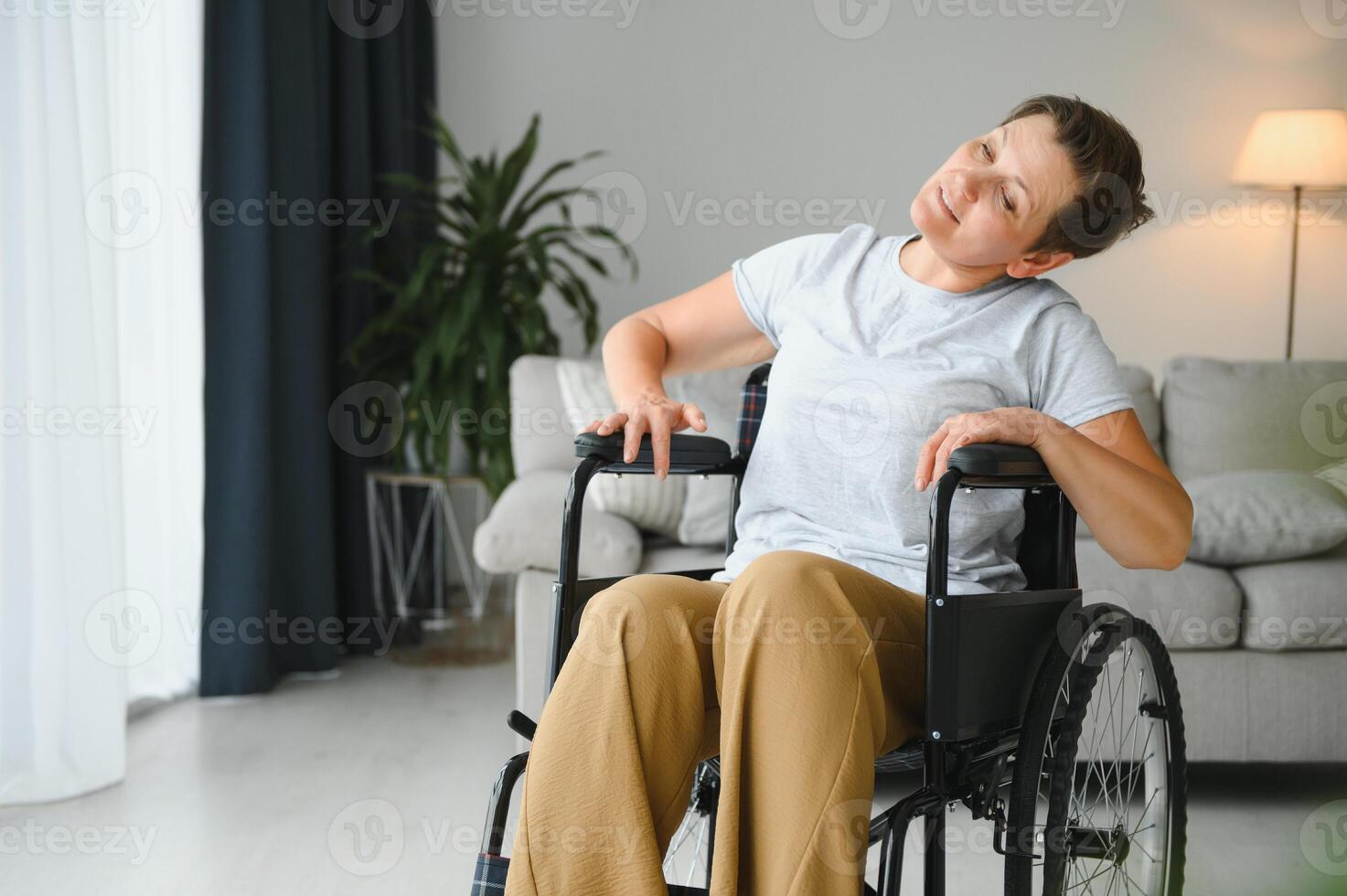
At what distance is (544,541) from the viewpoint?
7.18ft

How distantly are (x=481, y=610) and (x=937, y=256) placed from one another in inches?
104

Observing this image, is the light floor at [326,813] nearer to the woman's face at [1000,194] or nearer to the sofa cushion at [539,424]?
the sofa cushion at [539,424]

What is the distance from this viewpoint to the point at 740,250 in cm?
384

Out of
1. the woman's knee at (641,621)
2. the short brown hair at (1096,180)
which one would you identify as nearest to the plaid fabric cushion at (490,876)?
the woman's knee at (641,621)

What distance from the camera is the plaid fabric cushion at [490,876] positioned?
0.97 meters

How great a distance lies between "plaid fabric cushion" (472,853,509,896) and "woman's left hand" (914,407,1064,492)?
0.49 metres

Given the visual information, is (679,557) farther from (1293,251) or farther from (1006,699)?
(1293,251)

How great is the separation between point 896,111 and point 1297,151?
114 cm

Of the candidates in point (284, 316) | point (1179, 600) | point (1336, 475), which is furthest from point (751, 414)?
point (284, 316)

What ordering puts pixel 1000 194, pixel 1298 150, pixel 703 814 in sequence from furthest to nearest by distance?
pixel 1298 150
pixel 703 814
pixel 1000 194

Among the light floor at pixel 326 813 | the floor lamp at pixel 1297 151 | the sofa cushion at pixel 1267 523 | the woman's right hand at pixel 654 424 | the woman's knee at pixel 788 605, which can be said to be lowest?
the light floor at pixel 326 813

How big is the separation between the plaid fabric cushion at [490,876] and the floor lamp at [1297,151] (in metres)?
3.19

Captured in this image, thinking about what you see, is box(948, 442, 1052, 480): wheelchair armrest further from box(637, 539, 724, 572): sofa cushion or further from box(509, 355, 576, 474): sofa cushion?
box(509, 355, 576, 474): sofa cushion

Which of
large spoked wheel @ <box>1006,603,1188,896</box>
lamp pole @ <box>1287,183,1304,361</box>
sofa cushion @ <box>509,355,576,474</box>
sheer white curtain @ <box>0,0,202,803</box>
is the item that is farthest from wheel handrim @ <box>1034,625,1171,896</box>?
lamp pole @ <box>1287,183,1304,361</box>
